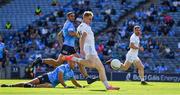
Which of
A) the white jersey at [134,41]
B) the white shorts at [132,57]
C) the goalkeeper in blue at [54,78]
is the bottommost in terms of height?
the goalkeeper in blue at [54,78]

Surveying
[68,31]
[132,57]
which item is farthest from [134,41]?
[68,31]

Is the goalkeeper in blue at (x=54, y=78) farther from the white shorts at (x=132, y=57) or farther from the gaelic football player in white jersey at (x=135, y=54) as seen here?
the white shorts at (x=132, y=57)

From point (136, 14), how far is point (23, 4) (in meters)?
10.9

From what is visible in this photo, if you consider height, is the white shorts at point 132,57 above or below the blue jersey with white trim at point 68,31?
below

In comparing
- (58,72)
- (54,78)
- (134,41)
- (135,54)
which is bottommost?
(54,78)

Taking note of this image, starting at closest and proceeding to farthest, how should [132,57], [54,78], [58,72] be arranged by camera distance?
1. [58,72]
2. [54,78]
3. [132,57]

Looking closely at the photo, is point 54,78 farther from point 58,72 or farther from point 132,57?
point 132,57

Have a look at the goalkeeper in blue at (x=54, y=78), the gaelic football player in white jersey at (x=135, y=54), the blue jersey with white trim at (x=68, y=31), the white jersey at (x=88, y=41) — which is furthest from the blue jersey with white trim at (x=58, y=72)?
the gaelic football player in white jersey at (x=135, y=54)

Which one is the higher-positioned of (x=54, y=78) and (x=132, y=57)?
(x=132, y=57)

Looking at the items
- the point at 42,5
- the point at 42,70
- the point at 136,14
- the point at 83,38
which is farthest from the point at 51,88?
the point at 42,5

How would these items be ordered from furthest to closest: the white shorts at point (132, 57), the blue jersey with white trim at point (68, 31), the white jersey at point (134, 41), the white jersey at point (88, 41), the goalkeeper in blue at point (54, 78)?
1. the white shorts at point (132, 57)
2. the white jersey at point (134, 41)
3. the blue jersey with white trim at point (68, 31)
4. the goalkeeper in blue at point (54, 78)
5. the white jersey at point (88, 41)

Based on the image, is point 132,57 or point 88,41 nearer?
point 88,41

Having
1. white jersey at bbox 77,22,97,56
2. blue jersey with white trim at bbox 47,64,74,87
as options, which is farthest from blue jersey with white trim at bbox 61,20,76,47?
white jersey at bbox 77,22,97,56

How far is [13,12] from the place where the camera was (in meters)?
52.7
